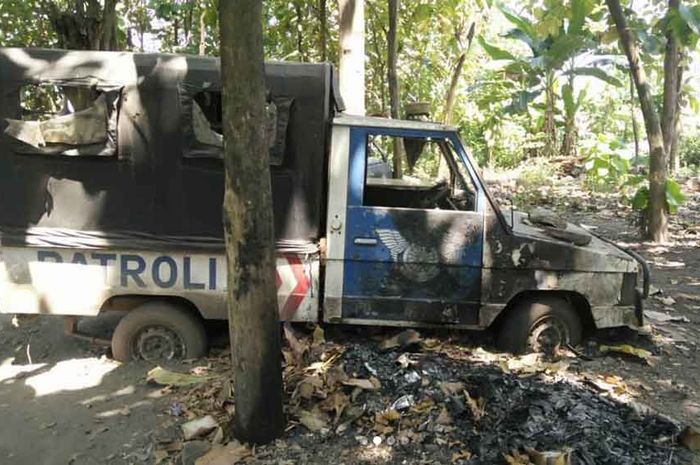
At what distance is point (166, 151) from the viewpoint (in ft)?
15.3

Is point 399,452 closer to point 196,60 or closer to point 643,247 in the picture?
point 196,60

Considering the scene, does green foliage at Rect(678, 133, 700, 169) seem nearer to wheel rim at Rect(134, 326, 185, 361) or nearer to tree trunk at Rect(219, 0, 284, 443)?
wheel rim at Rect(134, 326, 185, 361)

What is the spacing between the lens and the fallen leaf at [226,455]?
3437mm

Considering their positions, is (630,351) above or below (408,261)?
below

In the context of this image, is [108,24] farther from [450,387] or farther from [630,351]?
[630,351]

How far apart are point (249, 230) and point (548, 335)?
290 cm

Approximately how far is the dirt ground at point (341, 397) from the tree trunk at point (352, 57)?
265 cm

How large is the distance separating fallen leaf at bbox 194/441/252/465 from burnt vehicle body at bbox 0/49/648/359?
56.7 inches

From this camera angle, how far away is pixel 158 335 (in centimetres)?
494

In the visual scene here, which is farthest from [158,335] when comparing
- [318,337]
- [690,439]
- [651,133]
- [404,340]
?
[651,133]

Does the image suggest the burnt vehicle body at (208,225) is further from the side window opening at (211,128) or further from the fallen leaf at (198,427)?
the fallen leaf at (198,427)

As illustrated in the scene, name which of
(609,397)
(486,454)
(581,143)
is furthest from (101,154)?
(581,143)

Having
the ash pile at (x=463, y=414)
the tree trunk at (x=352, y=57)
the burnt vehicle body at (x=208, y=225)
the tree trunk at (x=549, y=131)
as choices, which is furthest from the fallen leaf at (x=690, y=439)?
the tree trunk at (x=549, y=131)

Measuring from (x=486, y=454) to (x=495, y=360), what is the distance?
1.45 meters
